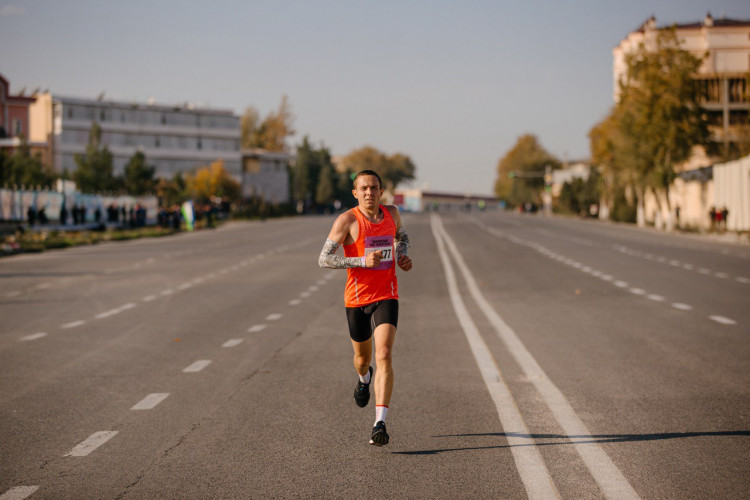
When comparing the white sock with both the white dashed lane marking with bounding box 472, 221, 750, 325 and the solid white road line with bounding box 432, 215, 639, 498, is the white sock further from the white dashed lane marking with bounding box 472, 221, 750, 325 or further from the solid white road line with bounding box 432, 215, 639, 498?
the white dashed lane marking with bounding box 472, 221, 750, 325

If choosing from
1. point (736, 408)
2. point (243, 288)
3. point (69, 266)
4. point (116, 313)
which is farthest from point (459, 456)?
point (69, 266)

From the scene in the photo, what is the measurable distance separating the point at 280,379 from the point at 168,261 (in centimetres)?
2301

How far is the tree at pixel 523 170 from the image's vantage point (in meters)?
143

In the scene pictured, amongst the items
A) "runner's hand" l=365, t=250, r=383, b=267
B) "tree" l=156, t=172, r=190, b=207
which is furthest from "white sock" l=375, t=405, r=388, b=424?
"tree" l=156, t=172, r=190, b=207

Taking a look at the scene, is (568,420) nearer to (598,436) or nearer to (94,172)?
(598,436)

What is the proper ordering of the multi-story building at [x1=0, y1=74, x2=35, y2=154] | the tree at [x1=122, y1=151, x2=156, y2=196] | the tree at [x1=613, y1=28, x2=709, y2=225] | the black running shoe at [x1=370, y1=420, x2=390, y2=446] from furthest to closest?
the multi-story building at [x1=0, y1=74, x2=35, y2=154]
the tree at [x1=122, y1=151, x2=156, y2=196]
the tree at [x1=613, y1=28, x2=709, y2=225]
the black running shoe at [x1=370, y1=420, x2=390, y2=446]

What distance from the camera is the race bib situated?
660cm

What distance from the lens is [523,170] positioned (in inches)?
5738

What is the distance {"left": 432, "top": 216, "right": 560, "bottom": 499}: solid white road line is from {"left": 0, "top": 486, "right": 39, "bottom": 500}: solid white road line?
277 centimetres

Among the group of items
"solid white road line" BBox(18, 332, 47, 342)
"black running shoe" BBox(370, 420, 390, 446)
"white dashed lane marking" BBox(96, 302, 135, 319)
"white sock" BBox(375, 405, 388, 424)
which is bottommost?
"solid white road line" BBox(18, 332, 47, 342)

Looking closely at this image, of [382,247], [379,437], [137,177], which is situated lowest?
[379,437]

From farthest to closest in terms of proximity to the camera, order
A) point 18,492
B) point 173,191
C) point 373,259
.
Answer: point 173,191, point 373,259, point 18,492

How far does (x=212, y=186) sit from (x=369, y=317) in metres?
98.3

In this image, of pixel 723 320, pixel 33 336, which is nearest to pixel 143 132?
pixel 33 336
